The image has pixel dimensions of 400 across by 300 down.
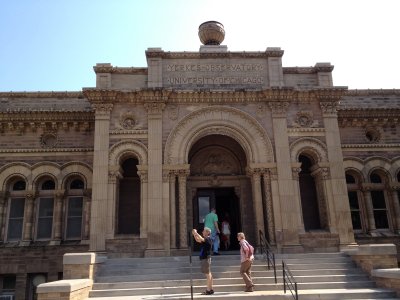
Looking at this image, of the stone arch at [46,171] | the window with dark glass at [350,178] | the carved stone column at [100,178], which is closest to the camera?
the carved stone column at [100,178]

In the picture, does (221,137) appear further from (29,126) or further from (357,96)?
(29,126)

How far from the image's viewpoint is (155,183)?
1524cm

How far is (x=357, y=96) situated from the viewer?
64.4ft

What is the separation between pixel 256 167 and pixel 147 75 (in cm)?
629

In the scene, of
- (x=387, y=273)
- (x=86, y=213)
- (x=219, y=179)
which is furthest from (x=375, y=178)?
(x=86, y=213)

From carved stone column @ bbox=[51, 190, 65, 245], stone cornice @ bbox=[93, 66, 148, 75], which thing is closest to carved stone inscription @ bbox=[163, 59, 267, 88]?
stone cornice @ bbox=[93, 66, 148, 75]

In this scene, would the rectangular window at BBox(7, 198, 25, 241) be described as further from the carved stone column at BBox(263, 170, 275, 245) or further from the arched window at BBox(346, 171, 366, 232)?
the arched window at BBox(346, 171, 366, 232)

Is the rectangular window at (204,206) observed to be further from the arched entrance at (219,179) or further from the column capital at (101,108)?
the column capital at (101,108)

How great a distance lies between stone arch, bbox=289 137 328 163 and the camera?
16.2 m

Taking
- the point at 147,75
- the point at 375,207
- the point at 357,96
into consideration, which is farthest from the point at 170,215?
the point at 357,96

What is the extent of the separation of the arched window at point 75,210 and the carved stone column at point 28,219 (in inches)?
59.9

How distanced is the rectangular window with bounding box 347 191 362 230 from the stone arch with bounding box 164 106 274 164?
5367mm

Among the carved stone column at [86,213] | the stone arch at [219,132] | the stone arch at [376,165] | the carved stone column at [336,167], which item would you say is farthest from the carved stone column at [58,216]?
the stone arch at [376,165]

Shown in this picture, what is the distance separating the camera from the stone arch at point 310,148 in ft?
53.0
